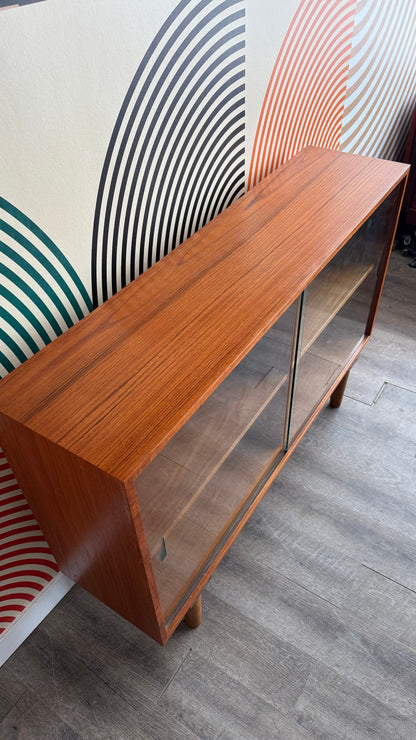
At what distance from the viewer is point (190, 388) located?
92 centimetres

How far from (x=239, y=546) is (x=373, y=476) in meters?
0.50

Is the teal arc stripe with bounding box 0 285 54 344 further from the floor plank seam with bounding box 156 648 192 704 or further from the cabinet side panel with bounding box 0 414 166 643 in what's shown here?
the floor plank seam with bounding box 156 648 192 704

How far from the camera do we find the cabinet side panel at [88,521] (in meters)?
0.86

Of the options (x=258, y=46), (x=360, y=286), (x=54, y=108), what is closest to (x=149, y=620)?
(x=54, y=108)

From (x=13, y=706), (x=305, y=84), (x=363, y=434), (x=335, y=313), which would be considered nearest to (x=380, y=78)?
(x=305, y=84)

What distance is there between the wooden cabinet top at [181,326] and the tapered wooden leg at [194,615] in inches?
27.7

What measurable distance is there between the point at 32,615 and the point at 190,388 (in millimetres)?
896

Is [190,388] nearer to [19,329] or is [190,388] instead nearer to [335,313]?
[19,329]

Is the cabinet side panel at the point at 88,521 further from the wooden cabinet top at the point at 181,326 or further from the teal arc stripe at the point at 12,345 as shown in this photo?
the teal arc stripe at the point at 12,345

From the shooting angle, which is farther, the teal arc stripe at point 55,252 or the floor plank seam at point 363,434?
the floor plank seam at point 363,434

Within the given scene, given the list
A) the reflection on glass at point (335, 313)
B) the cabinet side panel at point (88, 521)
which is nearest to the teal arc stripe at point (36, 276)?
the cabinet side panel at point (88, 521)

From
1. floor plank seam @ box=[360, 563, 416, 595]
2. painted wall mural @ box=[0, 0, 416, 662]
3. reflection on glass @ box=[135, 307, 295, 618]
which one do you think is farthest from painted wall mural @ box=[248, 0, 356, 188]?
floor plank seam @ box=[360, 563, 416, 595]

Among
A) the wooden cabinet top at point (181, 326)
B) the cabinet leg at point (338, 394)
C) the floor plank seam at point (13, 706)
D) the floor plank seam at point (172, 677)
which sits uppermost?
the wooden cabinet top at point (181, 326)

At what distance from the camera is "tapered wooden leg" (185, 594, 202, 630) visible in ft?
4.52
